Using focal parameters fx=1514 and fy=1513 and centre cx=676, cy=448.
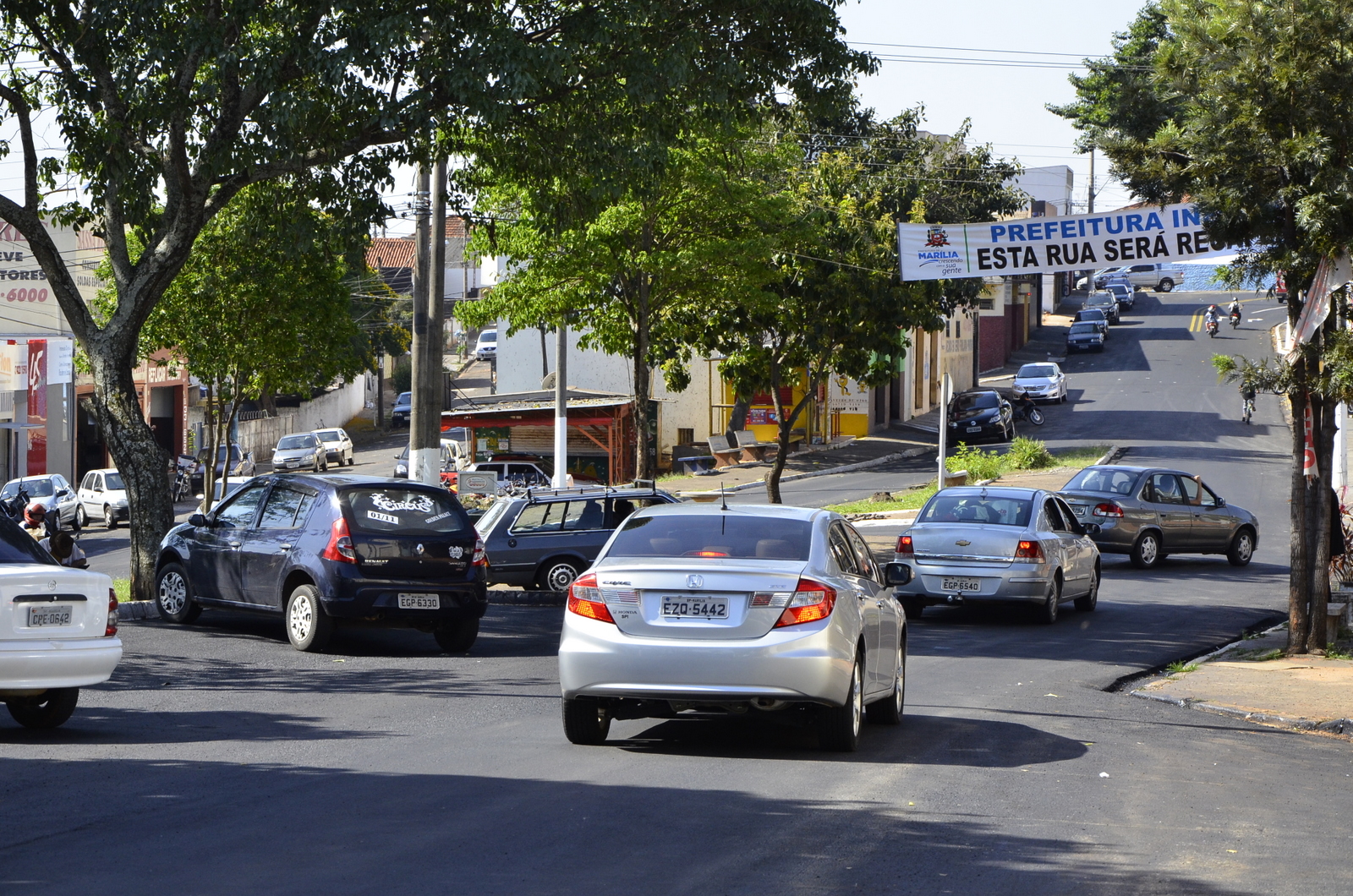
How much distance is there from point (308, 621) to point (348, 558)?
0.75 meters

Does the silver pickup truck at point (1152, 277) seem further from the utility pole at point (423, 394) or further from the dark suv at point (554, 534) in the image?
the dark suv at point (554, 534)

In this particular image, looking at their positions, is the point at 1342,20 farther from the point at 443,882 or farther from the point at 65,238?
the point at 65,238

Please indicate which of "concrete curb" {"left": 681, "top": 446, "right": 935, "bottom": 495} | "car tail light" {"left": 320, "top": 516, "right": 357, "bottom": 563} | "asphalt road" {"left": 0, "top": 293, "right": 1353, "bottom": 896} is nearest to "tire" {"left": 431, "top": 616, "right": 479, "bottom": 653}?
"asphalt road" {"left": 0, "top": 293, "right": 1353, "bottom": 896}

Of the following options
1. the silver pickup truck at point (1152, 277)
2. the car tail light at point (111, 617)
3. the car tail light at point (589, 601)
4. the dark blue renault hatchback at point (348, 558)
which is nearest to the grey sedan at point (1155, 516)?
the dark blue renault hatchback at point (348, 558)

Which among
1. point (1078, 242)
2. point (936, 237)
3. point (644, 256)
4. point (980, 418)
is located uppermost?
point (644, 256)

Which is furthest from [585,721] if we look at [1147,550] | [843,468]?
[843,468]

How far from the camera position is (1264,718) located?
11.3m

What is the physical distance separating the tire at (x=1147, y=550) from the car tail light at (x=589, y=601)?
17.4 m

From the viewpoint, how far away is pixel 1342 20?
13281 millimetres

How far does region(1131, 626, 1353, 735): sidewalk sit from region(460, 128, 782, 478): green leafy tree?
1374 cm

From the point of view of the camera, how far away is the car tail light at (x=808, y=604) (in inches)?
333

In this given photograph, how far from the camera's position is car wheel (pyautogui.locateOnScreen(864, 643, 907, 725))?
33.1 feet

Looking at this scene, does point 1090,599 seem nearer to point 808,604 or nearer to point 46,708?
point 808,604

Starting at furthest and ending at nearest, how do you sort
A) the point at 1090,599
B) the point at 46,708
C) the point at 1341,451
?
the point at 1341,451
the point at 1090,599
the point at 46,708
